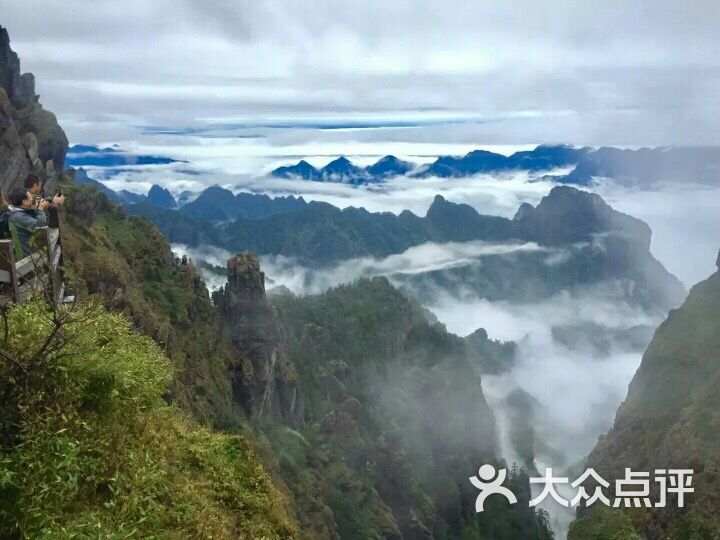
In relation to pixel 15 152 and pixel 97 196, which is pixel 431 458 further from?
pixel 15 152

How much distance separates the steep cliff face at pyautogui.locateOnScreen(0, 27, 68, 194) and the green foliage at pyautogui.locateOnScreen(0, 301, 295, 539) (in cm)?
4139

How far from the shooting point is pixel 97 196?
210 ft

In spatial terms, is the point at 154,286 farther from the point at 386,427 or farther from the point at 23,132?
the point at 386,427

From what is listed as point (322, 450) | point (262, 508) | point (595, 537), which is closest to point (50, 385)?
point (262, 508)

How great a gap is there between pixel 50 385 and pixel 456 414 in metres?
120

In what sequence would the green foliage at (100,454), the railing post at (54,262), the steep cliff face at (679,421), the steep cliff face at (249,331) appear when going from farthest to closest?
1. the steep cliff face at (249,331)
2. the steep cliff face at (679,421)
3. the railing post at (54,262)
4. the green foliage at (100,454)

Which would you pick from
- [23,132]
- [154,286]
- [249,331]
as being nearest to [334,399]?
[249,331]

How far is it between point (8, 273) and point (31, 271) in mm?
1015

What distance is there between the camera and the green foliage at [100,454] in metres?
7.45

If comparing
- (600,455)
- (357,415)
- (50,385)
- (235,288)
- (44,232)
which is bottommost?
(600,455)

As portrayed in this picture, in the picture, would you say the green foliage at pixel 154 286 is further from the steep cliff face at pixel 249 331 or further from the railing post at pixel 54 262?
the railing post at pixel 54 262

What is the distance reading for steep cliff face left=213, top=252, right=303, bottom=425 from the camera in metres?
66.4

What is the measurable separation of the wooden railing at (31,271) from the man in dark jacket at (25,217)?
0.45ft

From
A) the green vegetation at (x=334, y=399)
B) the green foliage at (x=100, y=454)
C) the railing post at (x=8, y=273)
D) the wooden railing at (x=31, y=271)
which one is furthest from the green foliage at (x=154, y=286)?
the green foliage at (x=100, y=454)
